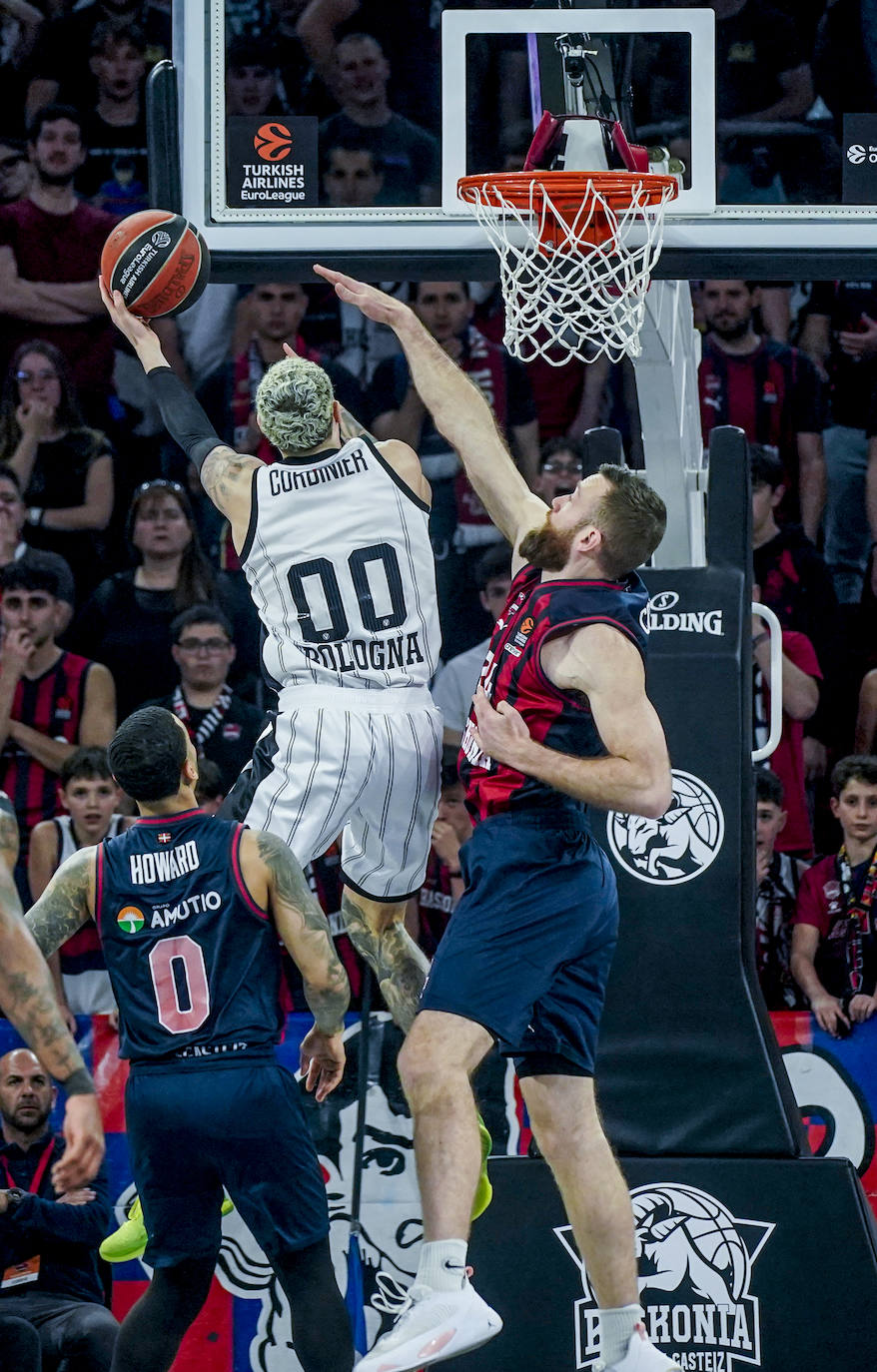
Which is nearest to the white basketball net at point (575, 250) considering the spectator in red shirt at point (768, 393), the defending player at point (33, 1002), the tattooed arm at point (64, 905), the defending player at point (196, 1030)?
the defending player at point (196, 1030)

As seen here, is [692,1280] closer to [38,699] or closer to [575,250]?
[575,250]

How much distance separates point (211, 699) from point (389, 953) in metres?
3.22

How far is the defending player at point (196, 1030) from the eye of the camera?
4816 mm

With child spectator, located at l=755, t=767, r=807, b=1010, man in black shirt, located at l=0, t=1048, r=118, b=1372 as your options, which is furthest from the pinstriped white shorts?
child spectator, located at l=755, t=767, r=807, b=1010

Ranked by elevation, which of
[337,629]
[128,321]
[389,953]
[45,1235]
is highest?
[128,321]

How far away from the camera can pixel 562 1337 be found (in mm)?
6062

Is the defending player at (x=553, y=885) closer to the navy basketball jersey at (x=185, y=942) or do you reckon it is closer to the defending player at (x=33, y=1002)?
the navy basketball jersey at (x=185, y=942)

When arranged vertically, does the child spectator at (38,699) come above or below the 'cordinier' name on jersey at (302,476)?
below

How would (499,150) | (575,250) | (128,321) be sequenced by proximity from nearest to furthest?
(128,321)
(575,250)
(499,150)

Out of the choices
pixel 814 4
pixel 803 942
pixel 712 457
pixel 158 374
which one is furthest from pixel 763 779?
pixel 814 4

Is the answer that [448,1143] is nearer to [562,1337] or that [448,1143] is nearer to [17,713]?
[562,1337]

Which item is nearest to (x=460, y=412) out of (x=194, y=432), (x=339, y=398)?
(x=194, y=432)

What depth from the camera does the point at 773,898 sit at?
8180 millimetres

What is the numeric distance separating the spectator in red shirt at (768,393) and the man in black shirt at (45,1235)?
4857 mm
